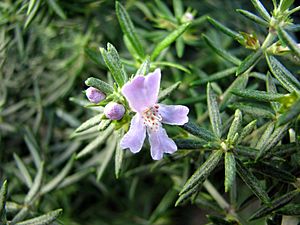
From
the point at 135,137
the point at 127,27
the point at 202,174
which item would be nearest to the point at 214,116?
the point at 202,174

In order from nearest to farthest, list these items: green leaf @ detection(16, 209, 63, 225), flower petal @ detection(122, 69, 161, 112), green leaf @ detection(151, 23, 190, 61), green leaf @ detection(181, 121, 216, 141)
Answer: flower petal @ detection(122, 69, 161, 112)
green leaf @ detection(181, 121, 216, 141)
green leaf @ detection(16, 209, 63, 225)
green leaf @ detection(151, 23, 190, 61)

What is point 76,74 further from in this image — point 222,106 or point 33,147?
point 222,106

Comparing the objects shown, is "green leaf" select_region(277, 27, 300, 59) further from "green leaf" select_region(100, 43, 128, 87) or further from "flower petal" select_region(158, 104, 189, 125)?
"green leaf" select_region(100, 43, 128, 87)

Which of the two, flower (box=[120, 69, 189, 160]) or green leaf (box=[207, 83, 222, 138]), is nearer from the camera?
flower (box=[120, 69, 189, 160])

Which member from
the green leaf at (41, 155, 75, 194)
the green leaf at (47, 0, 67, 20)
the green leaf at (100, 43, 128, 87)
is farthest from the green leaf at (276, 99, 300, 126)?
the green leaf at (47, 0, 67, 20)

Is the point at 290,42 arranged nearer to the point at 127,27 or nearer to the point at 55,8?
the point at 127,27

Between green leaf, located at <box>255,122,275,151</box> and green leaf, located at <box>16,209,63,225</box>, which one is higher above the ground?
green leaf, located at <box>255,122,275,151</box>

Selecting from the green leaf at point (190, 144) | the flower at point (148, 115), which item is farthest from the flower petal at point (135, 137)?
the green leaf at point (190, 144)
